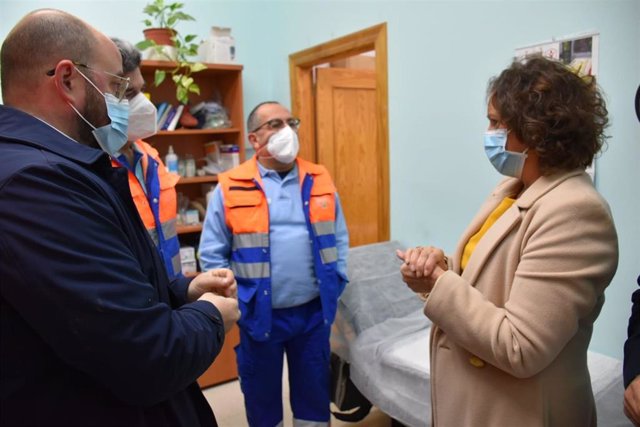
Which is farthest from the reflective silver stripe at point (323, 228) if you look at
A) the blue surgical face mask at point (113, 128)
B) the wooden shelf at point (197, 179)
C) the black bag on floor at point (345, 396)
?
the wooden shelf at point (197, 179)

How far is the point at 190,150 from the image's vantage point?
3410mm

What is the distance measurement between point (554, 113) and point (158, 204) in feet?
4.82

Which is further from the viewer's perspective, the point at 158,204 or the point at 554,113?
the point at 158,204

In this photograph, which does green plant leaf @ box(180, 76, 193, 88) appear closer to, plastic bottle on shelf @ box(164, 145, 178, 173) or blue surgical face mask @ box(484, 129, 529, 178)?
plastic bottle on shelf @ box(164, 145, 178, 173)

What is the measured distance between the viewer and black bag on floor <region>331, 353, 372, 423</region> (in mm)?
2355

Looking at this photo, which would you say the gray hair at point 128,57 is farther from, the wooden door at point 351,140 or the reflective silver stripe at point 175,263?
the wooden door at point 351,140

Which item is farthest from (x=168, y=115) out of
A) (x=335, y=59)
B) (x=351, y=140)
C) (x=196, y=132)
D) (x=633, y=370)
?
(x=633, y=370)

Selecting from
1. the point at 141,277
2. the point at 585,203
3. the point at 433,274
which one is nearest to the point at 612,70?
the point at 585,203

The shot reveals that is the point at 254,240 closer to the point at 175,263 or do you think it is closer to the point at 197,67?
the point at 175,263

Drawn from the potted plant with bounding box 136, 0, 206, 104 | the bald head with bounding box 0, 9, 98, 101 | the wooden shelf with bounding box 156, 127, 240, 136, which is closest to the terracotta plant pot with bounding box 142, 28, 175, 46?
the potted plant with bounding box 136, 0, 206, 104

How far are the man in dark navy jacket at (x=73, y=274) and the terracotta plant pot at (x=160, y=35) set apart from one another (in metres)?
2.23

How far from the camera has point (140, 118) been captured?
5.74 feet

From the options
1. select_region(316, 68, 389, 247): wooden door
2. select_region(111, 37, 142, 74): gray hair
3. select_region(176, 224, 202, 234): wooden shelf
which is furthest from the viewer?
select_region(316, 68, 389, 247): wooden door

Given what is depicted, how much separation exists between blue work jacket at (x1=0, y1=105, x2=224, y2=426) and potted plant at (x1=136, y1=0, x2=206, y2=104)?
2243 millimetres
